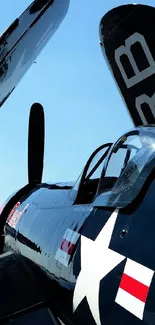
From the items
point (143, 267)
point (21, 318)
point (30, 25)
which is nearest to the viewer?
point (143, 267)

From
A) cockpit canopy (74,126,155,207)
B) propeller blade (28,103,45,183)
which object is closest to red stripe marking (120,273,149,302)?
cockpit canopy (74,126,155,207)

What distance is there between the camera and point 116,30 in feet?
27.0

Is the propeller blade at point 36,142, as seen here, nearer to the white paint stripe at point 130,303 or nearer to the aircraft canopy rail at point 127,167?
the aircraft canopy rail at point 127,167

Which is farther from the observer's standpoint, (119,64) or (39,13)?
(119,64)

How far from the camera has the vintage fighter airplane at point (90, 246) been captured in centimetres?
217

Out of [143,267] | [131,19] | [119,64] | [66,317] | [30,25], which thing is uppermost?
[30,25]

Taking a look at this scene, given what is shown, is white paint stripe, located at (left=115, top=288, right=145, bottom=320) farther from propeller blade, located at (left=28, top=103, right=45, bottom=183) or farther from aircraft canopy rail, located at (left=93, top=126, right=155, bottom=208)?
propeller blade, located at (left=28, top=103, right=45, bottom=183)

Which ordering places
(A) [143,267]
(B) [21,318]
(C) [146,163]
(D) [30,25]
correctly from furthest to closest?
(D) [30,25] → (B) [21,318] → (C) [146,163] → (A) [143,267]

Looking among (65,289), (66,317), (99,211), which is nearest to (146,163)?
(99,211)

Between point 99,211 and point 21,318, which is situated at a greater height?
point 99,211

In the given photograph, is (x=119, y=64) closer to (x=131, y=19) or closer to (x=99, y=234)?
(x=131, y=19)

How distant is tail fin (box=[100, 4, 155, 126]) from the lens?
24.9ft

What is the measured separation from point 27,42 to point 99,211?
18.9ft

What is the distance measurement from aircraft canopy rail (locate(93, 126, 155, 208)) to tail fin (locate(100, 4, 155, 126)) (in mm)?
4736
